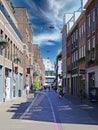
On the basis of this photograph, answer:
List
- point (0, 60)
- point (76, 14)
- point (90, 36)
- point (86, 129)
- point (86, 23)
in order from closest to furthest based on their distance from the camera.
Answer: point (86, 129), point (0, 60), point (90, 36), point (86, 23), point (76, 14)

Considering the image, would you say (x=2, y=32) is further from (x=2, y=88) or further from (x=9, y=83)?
(x=9, y=83)

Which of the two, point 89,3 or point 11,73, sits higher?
point 89,3

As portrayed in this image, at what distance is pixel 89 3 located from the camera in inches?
1845

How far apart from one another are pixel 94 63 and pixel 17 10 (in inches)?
1808

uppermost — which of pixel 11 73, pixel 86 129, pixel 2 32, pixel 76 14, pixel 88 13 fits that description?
pixel 76 14

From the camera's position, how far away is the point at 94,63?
43062mm

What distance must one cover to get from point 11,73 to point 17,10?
37.8m

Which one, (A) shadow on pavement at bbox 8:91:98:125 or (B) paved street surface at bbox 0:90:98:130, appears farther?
(A) shadow on pavement at bbox 8:91:98:125

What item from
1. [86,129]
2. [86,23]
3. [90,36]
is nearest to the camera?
[86,129]

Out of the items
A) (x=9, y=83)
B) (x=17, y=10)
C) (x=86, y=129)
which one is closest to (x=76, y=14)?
(x=17, y=10)

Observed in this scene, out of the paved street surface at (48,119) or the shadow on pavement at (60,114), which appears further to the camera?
the shadow on pavement at (60,114)

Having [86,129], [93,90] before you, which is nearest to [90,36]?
[93,90]

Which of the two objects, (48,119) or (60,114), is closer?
(48,119)

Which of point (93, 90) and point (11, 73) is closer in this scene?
point (93, 90)
